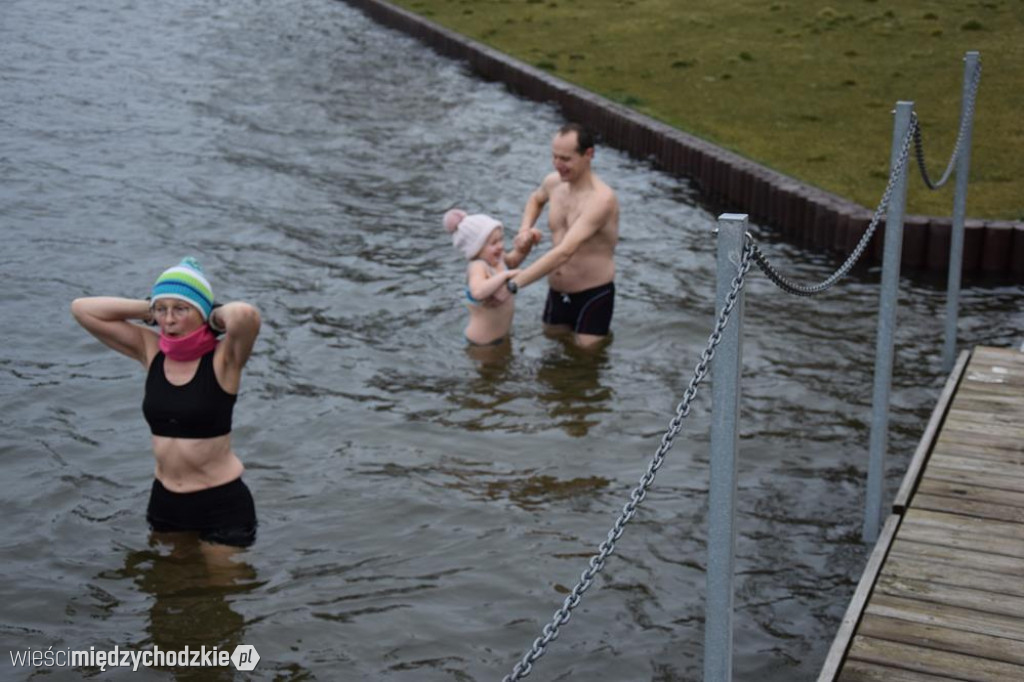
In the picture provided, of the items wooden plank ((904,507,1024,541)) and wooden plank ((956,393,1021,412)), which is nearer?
wooden plank ((904,507,1024,541))

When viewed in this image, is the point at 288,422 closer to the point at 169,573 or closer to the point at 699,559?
the point at 169,573

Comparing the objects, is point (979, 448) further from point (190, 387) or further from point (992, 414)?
point (190, 387)

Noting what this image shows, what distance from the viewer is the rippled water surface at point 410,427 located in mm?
6691

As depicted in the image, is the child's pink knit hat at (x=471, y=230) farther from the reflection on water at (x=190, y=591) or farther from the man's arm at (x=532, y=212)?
the reflection on water at (x=190, y=591)

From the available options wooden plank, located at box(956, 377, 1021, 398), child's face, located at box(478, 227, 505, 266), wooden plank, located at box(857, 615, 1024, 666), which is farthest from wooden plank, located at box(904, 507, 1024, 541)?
child's face, located at box(478, 227, 505, 266)

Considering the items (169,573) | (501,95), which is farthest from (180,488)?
(501,95)

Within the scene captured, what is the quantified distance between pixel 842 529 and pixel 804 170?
7.98m

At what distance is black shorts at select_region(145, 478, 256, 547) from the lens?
6.77 meters

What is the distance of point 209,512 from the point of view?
6.82 metres

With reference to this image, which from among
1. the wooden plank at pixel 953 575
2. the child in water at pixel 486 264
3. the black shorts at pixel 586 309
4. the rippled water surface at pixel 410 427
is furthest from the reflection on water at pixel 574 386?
the wooden plank at pixel 953 575

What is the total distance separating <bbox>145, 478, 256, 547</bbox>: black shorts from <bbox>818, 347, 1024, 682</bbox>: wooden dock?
2941 mm

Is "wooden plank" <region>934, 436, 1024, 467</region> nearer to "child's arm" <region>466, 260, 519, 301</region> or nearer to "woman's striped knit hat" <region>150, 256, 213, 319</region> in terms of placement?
"child's arm" <region>466, 260, 519, 301</region>

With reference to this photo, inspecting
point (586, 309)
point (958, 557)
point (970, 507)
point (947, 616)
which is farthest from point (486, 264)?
point (947, 616)

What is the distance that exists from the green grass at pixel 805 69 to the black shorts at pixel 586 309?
13.9ft
